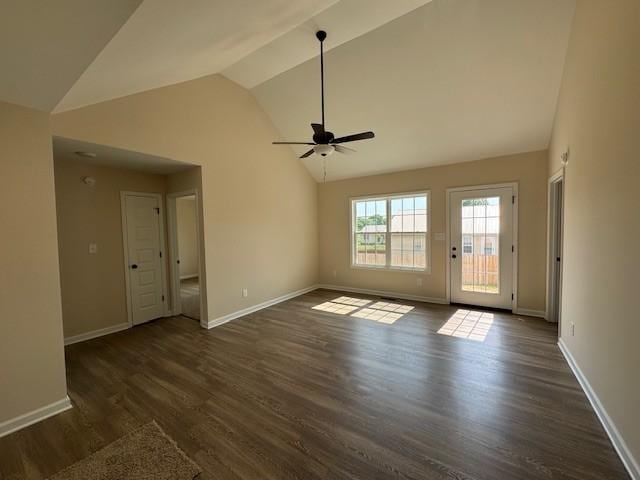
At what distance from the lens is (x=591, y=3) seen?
231 centimetres

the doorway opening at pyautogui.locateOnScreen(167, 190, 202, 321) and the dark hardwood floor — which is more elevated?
the doorway opening at pyautogui.locateOnScreen(167, 190, 202, 321)

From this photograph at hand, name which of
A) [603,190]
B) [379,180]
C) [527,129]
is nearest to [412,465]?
[603,190]

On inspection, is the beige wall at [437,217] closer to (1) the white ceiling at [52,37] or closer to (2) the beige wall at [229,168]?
(2) the beige wall at [229,168]

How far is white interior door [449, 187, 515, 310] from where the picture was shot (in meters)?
4.53

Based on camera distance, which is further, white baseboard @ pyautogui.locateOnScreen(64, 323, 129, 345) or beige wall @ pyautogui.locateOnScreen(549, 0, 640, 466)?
white baseboard @ pyautogui.locateOnScreen(64, 323, 129, 345)

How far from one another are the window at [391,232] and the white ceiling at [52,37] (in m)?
5.02

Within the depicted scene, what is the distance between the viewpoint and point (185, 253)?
823cm

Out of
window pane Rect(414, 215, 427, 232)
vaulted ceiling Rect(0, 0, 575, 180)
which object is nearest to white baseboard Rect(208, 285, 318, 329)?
window pane Rect(414, 215, 427, 232)

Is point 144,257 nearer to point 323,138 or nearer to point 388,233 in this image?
point 323,138

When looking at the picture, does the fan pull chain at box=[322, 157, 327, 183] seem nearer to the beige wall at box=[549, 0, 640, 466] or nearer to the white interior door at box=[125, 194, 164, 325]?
the white interior door at box=[125, 194, 164, 325]

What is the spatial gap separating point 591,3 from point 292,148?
14.4ft

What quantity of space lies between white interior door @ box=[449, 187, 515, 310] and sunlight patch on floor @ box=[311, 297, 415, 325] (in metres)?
1.16

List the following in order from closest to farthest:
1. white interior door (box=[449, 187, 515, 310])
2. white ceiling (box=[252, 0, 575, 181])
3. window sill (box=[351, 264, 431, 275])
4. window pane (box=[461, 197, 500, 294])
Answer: white ceiling (box=[252, 0, 575, 181]) → white interior door (box=[449, 187, 515, 310]) → window pane (box=[461, 197, 500, 294]) → window sill (box=[351, 264, 431, 275])

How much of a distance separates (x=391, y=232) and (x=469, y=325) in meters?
2.39
